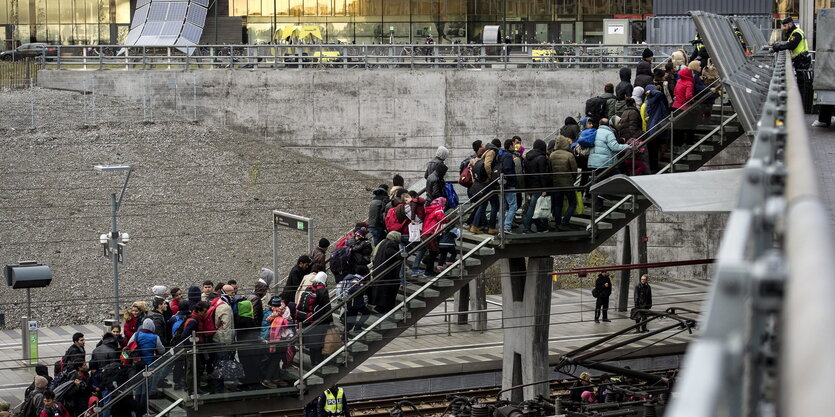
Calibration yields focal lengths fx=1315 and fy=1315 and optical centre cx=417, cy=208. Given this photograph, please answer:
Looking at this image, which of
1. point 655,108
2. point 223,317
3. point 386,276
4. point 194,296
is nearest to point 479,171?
point 386,276

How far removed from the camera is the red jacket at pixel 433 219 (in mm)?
19609

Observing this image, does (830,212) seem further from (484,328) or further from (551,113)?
(551,113)

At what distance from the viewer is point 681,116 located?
22188mm

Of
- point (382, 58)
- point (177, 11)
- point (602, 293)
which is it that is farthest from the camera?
point (177, 11)

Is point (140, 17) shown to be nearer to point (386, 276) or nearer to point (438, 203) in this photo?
point (438, 203)

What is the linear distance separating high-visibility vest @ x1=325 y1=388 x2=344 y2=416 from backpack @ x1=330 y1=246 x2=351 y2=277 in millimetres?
1804

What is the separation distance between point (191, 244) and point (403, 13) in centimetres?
3174

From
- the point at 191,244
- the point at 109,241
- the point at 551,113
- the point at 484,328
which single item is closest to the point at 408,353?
the point at 484,328

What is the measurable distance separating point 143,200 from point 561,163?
20331 mm

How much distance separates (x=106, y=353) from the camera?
58.0ft

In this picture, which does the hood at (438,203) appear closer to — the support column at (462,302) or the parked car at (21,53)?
the support column at (462,302)

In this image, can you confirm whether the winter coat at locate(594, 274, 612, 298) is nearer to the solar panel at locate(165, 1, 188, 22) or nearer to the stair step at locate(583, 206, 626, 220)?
the stair step at locate(583, 206, 626, 220)

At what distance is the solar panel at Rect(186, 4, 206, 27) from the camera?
56.3 metres

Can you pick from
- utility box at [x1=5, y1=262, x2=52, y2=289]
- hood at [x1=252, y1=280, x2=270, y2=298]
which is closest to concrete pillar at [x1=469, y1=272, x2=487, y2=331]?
utility box at [x1=5, y1=262, x2=52, y2=289]
